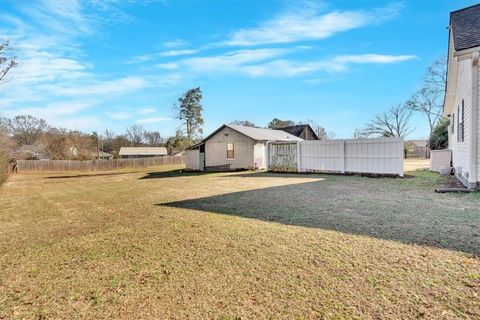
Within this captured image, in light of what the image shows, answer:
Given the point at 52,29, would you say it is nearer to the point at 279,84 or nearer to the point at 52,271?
the point at 52,271

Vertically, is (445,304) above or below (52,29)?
below

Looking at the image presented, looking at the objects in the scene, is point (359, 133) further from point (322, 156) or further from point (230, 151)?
point (322, 156)

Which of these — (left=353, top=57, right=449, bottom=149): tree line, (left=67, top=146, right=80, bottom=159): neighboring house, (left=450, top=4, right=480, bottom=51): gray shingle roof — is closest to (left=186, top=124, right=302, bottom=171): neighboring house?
(left=450, top=4, right=480, bottom=51): gray shingle roof

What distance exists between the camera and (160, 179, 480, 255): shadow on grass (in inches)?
153

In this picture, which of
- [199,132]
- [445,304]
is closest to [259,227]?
[445,304]

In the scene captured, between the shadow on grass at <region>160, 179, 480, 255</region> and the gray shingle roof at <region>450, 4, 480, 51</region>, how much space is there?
3961mm

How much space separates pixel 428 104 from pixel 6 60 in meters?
44.1

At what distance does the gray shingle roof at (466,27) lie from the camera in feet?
22.6

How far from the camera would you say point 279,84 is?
21.9m

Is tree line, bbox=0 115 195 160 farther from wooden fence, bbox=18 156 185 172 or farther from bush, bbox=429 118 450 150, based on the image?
bush, bbox=429 118 450 150

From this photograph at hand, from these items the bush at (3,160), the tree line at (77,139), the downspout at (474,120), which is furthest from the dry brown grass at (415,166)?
the tree line at (77,139)

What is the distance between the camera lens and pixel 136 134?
6481 cm

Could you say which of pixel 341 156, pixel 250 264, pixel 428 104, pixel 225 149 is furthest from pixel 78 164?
pixel 428 104

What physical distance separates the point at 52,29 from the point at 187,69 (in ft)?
28.4
